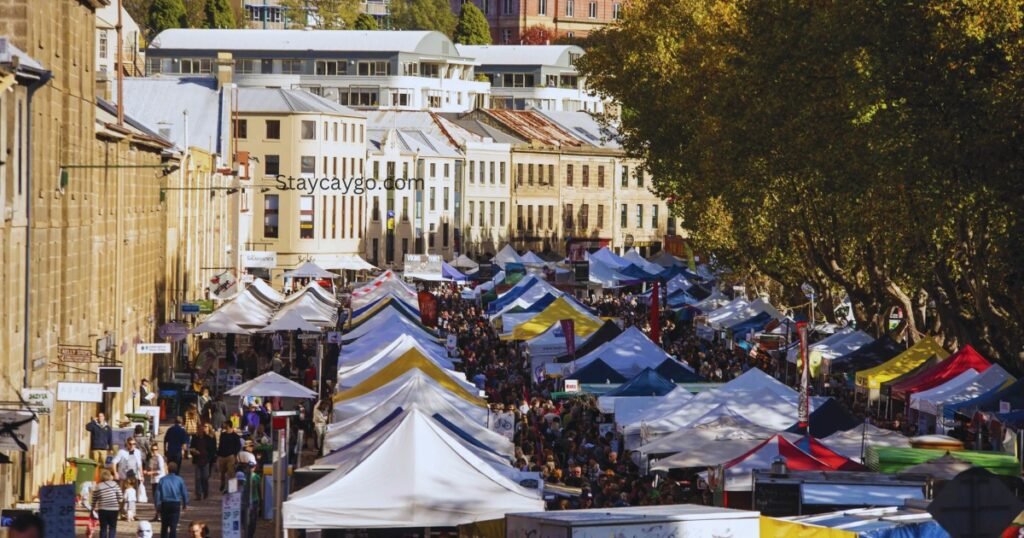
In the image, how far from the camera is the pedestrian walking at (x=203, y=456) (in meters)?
30.3

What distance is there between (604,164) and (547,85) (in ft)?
113

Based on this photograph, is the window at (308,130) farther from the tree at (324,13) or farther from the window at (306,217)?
the tree at (324,13)

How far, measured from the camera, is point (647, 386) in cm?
3453

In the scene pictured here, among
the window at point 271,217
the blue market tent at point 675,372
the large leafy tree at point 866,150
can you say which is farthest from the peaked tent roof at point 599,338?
the window at point 271,217

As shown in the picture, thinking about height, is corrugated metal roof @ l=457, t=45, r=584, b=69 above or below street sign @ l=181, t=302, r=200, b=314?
above

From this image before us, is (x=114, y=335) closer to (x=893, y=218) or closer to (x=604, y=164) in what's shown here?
(x=893, y=218)

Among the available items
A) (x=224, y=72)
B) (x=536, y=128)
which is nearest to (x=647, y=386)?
(x=224, y=72)

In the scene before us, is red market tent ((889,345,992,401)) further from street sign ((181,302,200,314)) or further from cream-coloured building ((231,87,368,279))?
cream-coloured building ((231,87,368,279))

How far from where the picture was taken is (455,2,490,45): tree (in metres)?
188

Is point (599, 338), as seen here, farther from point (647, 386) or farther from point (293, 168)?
point (293, 168)

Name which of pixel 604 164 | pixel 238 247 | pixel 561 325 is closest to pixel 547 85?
pixel 604 164

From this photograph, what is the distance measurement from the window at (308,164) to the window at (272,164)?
4.55 feet

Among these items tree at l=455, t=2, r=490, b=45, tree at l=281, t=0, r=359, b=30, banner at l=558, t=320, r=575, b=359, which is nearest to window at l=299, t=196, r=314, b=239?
banner at l=558, t=320, r=575, b=359

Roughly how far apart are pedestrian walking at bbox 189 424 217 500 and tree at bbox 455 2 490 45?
15749 centimetres
